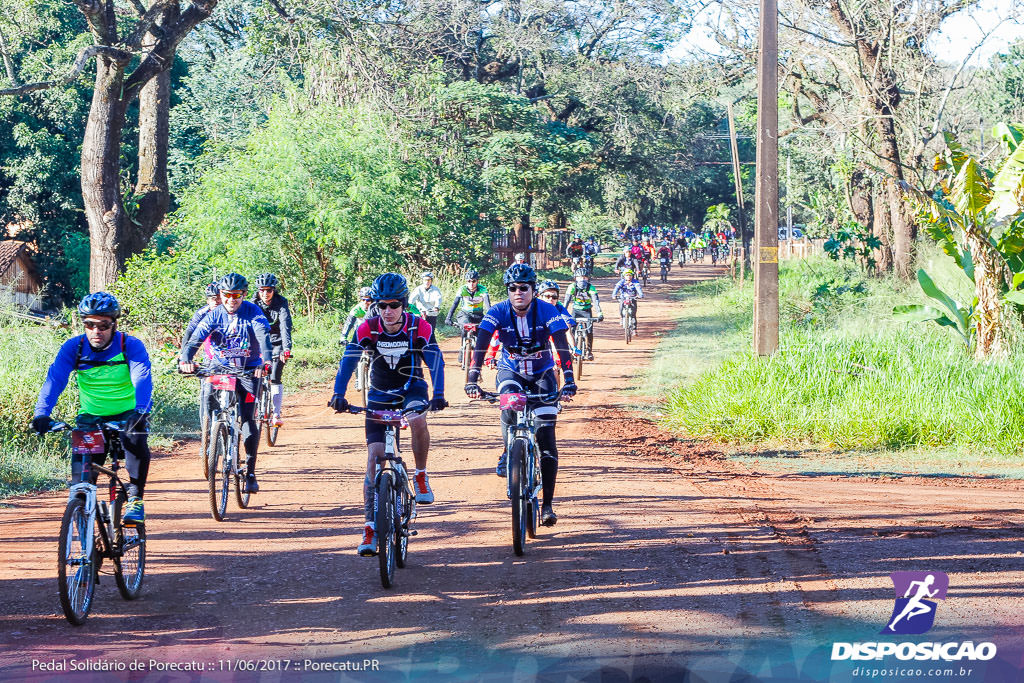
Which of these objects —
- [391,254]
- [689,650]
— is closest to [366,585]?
[689,650]

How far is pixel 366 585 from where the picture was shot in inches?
269

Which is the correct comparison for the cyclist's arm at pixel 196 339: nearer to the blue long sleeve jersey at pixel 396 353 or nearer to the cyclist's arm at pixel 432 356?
the blue long sleeve jersey at pixel 396 353

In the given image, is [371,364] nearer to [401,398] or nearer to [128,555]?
[401,398]

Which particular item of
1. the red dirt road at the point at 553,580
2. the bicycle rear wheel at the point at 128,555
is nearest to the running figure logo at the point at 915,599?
the red dirt road at the point at 553,580

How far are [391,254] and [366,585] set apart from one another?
1941 cm

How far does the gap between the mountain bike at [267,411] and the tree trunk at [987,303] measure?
9.11 metres

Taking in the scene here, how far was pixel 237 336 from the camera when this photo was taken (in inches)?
376

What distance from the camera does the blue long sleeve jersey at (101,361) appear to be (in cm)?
643

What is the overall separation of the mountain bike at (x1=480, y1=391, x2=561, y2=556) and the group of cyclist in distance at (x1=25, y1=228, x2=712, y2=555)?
8 cm

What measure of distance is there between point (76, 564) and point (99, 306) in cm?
162

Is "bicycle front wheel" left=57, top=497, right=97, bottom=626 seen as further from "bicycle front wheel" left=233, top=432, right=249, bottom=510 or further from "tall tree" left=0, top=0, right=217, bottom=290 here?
"tall tree" left=0, top=0, right=217, bottom=290

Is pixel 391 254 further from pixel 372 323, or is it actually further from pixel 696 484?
pixel 372 323

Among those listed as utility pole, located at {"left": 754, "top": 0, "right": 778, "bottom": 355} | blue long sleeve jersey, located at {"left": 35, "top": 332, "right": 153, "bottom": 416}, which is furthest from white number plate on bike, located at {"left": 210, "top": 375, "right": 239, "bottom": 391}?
utility pole, located at {"left": 754, "top": 0, "right": 778, "bottom": 355}

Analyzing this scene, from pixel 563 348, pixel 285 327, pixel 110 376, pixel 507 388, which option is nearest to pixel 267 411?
pixel 285 327
